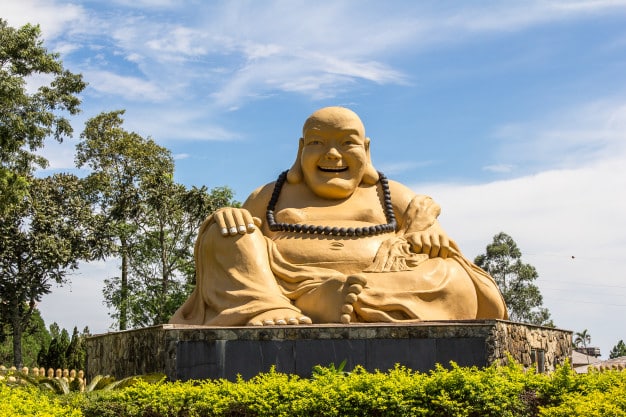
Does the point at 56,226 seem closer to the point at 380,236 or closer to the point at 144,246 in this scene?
the point at 144,246

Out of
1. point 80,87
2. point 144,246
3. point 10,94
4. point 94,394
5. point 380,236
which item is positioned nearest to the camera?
point 94,394

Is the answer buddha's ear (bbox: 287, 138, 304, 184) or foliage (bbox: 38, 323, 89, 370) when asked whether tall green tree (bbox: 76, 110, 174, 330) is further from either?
buddha's ear (bbox: 287, 138, 304, 184)

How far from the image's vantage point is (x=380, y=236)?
813 cm

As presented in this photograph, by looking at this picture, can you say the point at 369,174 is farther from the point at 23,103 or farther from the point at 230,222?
the point at 23,103

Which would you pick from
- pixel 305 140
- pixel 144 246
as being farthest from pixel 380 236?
pixel 144 246

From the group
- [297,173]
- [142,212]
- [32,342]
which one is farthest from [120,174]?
[297,173]

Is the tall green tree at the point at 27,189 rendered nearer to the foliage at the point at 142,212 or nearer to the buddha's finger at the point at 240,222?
the foliage at the point at 142,212

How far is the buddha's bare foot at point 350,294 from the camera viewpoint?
7.08 m

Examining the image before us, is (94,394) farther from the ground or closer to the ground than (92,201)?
closer to the ground

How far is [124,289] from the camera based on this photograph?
63.8 ft

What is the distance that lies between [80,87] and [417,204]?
32.2 feet

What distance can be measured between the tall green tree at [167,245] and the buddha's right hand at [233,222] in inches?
435

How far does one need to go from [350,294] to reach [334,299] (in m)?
0.18

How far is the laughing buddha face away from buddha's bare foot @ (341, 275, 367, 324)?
1542mm
